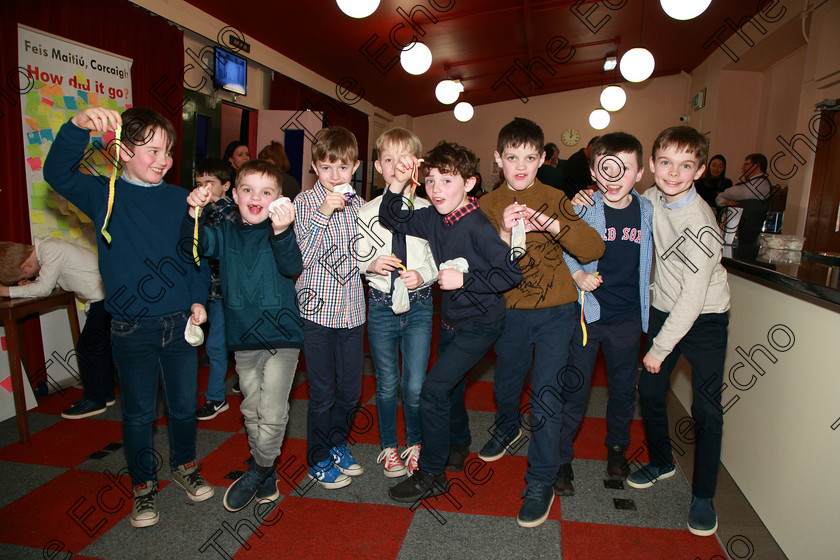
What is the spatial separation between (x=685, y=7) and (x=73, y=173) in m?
3.91

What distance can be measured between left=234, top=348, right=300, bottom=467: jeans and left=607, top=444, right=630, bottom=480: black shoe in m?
1.46

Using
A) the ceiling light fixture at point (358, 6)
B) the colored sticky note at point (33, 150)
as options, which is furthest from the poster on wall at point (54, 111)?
the ceiling light fixture at point (358, 6)

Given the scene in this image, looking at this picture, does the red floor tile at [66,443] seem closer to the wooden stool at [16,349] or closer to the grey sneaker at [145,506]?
the wooden stool at [16,349]

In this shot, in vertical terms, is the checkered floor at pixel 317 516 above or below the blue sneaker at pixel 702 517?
below

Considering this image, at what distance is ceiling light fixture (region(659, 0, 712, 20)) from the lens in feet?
11.8

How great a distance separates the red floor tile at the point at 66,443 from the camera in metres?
2.47

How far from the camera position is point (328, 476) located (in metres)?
2.21

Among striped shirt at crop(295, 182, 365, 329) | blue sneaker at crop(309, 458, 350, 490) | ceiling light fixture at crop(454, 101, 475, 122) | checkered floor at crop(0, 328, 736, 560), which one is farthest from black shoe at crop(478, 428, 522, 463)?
ceiling light fixture at crop(454, 101, 475, 122)

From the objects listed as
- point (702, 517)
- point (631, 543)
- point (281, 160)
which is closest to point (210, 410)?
point (281, 160)

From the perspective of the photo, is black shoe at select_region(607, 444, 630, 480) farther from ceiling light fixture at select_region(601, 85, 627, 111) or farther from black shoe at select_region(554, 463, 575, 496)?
ceiling light fixture at select_region(601, 85, 627, 111)

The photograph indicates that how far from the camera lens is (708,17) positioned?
6.20 meters

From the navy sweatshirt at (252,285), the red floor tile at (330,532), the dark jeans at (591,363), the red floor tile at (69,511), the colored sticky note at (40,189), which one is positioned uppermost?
the colored sticky note at (40,189)

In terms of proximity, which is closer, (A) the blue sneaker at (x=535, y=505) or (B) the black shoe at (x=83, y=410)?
(A) the blue sneaker at (x=535, y=505)

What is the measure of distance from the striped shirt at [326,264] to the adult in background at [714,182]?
515 centimetres
